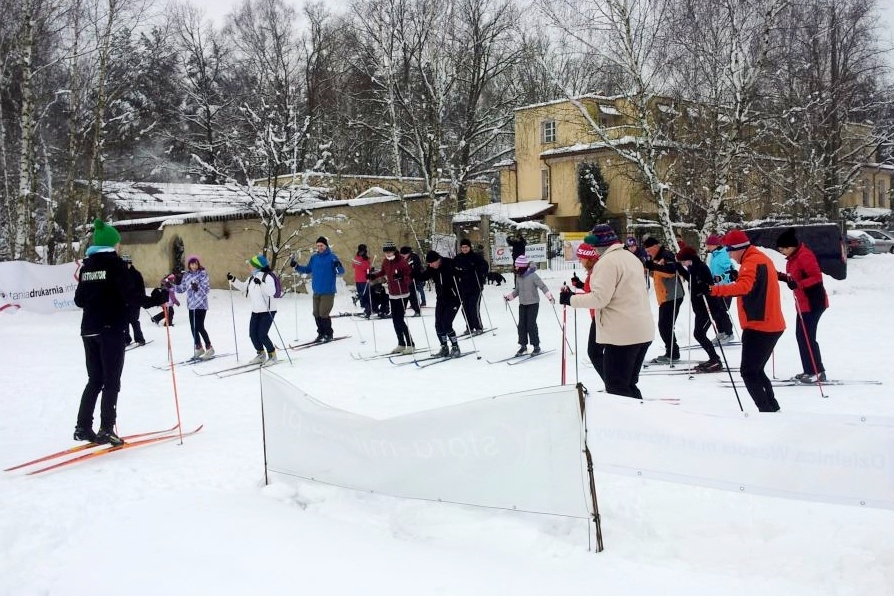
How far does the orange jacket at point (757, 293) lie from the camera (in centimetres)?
600

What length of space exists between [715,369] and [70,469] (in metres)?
6.89

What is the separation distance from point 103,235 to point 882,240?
33.5 metres

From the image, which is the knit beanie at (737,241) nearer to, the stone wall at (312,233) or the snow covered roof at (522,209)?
the stone wall at (312,233)

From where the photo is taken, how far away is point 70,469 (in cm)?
589

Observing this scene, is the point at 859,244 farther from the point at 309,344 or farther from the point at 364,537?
the point at 364,537

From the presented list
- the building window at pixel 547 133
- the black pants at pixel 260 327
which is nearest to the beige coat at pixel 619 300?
the black pants at pixel 260 327

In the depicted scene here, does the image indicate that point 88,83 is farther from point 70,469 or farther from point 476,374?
point 70,469

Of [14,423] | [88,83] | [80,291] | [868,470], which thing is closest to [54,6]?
[88,83]

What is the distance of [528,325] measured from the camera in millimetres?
10820

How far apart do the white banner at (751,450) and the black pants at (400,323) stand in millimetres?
7911

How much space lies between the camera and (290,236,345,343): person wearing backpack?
43.3ft

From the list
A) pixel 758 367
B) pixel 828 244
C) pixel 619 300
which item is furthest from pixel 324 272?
pixel 828 244

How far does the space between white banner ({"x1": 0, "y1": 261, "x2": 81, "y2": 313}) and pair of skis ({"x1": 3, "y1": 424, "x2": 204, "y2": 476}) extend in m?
11.7

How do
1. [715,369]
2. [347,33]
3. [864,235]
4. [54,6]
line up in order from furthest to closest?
[864,235]
[347,33]
[54,6]
[715,369]
